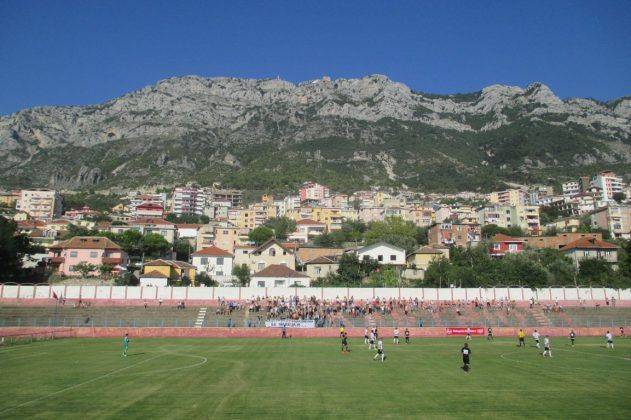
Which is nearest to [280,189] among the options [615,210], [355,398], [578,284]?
[615,210]

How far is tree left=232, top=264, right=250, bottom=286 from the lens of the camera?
271 feet

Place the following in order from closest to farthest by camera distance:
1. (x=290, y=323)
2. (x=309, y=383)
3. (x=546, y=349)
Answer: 1. (x=309, y=383)
2. (x=546, y=349)
3. (x=290, y=323)

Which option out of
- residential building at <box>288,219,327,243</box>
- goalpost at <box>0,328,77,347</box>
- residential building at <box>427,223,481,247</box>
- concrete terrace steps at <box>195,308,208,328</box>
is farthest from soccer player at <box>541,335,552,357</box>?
residential building at <box>288,219,327,243</box>

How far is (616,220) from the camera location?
123m

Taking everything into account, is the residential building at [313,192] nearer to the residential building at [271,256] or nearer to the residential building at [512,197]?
the residential building at [512,197]

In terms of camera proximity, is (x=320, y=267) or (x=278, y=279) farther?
(x=320, y=267)

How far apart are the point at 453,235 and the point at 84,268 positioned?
77.3 m

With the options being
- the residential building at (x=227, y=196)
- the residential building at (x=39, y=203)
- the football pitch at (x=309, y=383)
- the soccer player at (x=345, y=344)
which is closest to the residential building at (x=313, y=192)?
the residential building at (x=227, y=196)

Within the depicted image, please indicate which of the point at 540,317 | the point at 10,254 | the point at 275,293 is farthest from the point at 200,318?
the point at 540,317

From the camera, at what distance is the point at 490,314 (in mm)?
55438

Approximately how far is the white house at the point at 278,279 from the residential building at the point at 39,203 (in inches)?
5169

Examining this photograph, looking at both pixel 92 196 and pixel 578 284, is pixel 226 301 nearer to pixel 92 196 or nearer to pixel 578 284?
pixel 578 284

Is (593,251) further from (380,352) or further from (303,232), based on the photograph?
(380,352)

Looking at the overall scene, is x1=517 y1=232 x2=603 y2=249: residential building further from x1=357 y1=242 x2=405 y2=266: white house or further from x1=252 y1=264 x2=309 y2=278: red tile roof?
x1=252 y1=264 x2=309 y2=278: red tile roof
